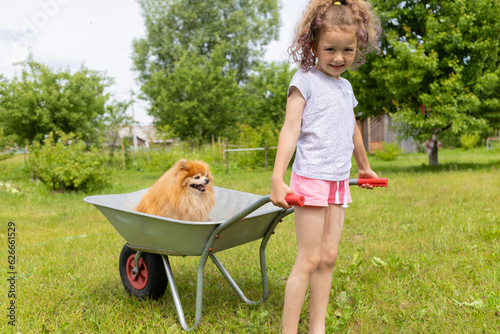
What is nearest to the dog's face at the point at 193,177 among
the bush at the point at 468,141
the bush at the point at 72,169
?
the bush at the point at 72,169

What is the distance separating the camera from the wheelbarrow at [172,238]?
7.12 feet

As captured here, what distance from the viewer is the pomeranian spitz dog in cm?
268

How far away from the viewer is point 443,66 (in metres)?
10.6

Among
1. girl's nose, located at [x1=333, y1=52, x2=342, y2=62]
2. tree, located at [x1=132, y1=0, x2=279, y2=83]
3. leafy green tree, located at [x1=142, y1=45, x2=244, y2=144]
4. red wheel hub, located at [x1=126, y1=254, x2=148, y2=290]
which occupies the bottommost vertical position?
red wheel hub, located at [x1=126, y1=254, x2=148, y2=290]

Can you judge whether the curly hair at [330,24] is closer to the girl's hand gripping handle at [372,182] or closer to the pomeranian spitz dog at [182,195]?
the girl's hand gripping handle at [372,182]

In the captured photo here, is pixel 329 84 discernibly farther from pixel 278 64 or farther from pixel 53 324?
pixel 278 64

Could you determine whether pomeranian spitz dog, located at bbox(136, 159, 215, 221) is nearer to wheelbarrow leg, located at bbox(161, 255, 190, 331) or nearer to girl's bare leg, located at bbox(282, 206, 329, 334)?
wheelbarrow leg, located at bbox(161, 255, 190, 331)

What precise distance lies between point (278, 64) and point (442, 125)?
33.7ft

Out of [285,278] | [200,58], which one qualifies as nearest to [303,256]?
[285,278]

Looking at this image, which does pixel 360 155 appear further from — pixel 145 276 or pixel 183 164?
pixel 145 276

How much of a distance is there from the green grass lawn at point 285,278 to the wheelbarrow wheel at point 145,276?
76 mm

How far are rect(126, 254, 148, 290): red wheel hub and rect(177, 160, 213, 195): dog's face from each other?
62 cm

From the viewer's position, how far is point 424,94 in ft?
34.2

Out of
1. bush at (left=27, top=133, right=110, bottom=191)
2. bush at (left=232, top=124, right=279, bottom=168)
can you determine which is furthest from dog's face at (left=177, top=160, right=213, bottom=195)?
bush at (left=232, top=124, right=279, bottom=168)
